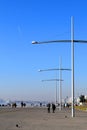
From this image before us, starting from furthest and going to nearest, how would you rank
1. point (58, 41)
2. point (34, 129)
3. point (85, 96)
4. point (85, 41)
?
point (85, 96) < point (58, 41) < point (85, 41) < point (34, 129)

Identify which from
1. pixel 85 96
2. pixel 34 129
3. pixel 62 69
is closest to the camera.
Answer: pixel 34 129

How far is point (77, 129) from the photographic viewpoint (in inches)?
900

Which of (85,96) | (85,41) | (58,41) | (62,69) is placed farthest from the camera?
(85,96)

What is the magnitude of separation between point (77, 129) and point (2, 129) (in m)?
3.81

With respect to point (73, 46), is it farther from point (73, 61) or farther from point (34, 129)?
point (34, 129)

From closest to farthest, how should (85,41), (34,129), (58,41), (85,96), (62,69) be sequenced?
(34,129), (85,41), (58,41), (62,69), (85,96)

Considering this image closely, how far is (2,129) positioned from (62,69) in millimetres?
48460

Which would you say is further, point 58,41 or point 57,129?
point 58,41

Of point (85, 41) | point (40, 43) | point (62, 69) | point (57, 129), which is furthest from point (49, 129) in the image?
point (62, 69)

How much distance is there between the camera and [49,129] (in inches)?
894

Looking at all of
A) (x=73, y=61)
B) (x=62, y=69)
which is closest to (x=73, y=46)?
(x=73, y=61)

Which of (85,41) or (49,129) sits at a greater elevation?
(85,41)

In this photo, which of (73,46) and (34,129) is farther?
(73,46)

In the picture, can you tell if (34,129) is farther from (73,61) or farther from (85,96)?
(85,96)
